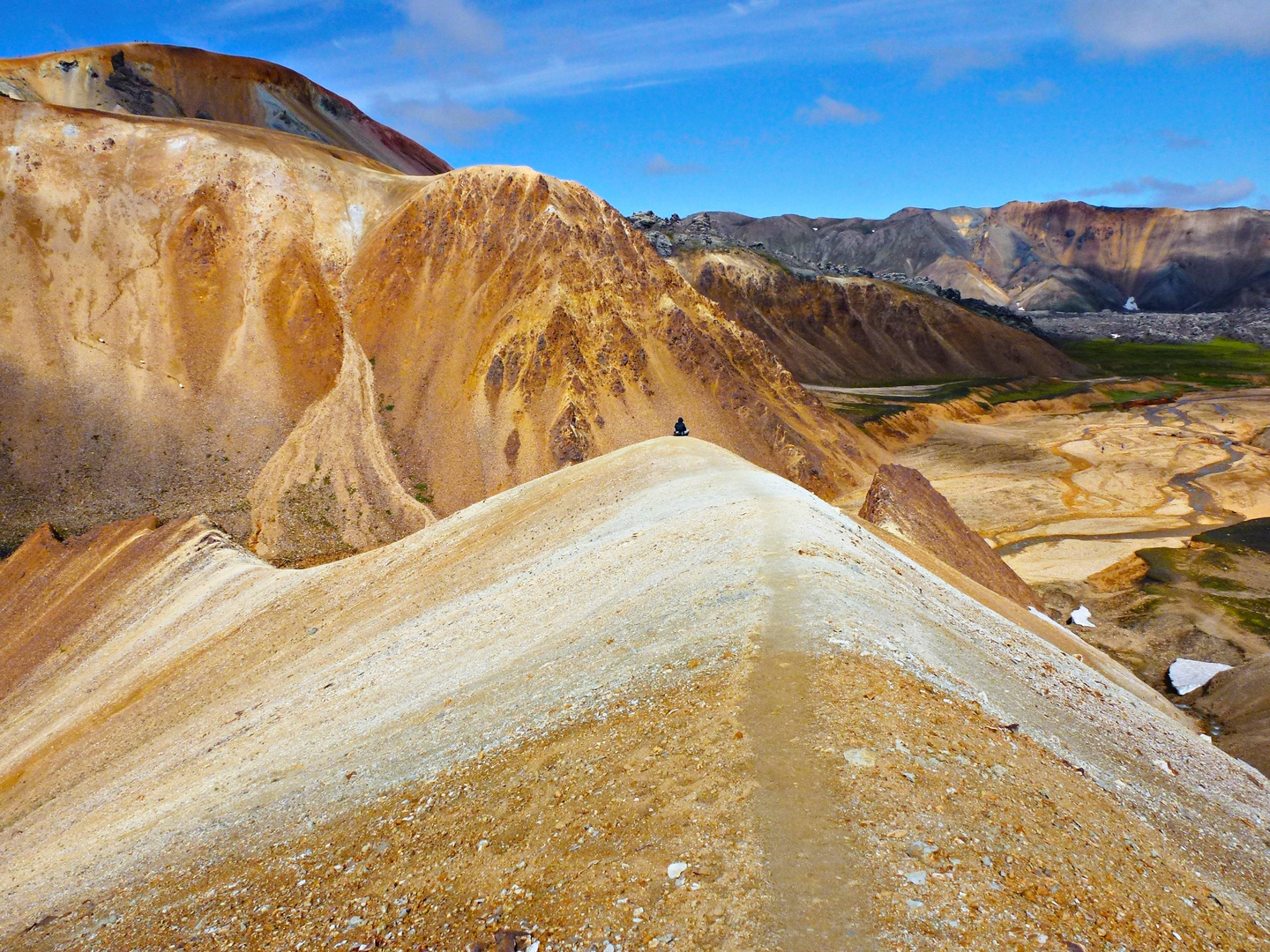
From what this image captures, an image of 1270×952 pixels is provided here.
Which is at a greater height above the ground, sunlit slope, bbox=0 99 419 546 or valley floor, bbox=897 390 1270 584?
sunlit slope, bbox=0 99 419 546

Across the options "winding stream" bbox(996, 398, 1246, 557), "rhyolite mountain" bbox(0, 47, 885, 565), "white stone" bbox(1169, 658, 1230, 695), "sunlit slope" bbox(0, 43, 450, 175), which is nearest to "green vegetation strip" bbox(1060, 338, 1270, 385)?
"winding stream" bbox(996, 398, 1246, 557)

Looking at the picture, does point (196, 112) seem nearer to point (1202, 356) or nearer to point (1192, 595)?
point (1192, 595)

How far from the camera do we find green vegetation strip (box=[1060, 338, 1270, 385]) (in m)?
115

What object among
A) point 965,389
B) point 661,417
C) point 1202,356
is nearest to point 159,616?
point 661,417

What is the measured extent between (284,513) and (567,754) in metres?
32.9

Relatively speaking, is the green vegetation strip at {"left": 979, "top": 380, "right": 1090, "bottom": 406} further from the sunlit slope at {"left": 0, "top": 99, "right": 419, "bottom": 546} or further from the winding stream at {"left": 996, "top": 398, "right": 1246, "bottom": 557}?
the sunlit slope at {"left": 0, "top": 99, "right": 419, "bottom": 546}

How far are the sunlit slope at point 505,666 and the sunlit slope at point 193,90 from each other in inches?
2743

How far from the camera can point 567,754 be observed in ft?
34.9

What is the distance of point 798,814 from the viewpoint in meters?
8.22

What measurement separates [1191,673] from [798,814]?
2681 centimetres

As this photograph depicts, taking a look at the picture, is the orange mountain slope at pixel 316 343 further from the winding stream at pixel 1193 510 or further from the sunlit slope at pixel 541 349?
the winding stream at pixel 1193 510

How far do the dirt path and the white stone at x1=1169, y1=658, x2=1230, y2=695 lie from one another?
22770mm

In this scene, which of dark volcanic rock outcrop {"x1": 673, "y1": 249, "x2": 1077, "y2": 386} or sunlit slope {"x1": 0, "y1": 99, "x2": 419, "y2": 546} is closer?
sunlit slope {"x1": 0, "y1": 99, "x2": 419, "y2": 546}

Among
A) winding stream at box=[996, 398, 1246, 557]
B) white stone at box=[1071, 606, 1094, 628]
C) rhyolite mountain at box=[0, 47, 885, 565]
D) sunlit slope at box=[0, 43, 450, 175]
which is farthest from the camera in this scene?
sunlit slope at box=[0, 43, 450, 175]
